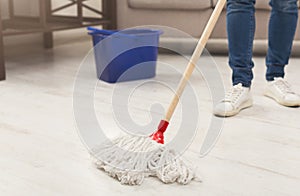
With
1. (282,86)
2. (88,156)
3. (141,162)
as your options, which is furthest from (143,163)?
(282,86)

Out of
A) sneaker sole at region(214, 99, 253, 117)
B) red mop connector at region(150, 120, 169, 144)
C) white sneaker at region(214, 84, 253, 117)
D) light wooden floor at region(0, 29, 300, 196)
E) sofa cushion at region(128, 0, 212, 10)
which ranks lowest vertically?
light wooden floor at region(0, 29, 300, 196)

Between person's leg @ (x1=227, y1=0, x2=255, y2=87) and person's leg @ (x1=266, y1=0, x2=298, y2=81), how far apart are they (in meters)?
0.13

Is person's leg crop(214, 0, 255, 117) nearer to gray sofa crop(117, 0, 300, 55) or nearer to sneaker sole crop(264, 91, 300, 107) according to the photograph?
sneaker sole crop(264, 91, 300, 107)

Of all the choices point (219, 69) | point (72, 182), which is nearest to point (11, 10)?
point (219, 69)

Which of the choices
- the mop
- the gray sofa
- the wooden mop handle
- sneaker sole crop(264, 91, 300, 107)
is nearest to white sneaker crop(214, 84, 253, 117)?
sneaker sole crop(264, 91, 300, 107)

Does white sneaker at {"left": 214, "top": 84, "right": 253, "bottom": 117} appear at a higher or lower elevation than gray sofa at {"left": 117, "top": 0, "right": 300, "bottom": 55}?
lower

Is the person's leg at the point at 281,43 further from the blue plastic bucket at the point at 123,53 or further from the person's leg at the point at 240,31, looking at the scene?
the blue plastic bucket at the point at 123,53

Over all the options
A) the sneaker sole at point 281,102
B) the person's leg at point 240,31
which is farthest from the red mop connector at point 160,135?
the sneaker sole at point 281,102

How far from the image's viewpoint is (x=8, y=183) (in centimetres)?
106

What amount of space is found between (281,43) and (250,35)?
170 mm

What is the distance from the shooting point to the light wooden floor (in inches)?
40.8

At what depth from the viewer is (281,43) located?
5.49ft

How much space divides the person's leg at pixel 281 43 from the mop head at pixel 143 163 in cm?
73

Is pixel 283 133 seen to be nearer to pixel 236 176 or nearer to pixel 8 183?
pixel 236 176
